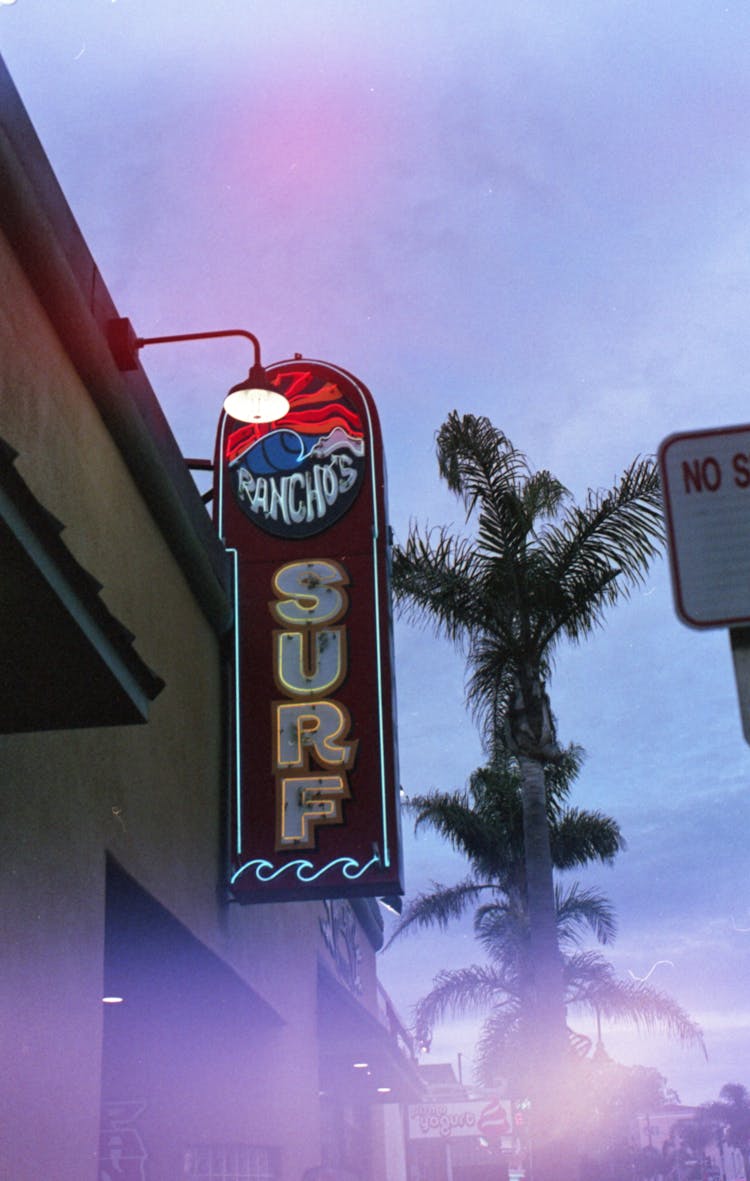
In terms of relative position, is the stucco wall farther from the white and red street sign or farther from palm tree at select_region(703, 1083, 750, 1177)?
palm tree at select_region(703, 1083, 750, 1177)

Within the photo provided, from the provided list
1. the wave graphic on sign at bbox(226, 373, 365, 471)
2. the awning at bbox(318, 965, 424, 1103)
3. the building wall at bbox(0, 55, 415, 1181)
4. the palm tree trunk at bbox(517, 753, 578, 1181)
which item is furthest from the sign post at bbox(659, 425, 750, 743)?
the awning at bbox(318, 965, 424, 1103)

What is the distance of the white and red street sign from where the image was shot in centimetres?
235

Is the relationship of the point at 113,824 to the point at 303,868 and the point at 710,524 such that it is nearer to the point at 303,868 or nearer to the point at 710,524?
the point at 303,868

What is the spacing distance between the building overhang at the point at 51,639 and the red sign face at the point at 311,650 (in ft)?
18.8

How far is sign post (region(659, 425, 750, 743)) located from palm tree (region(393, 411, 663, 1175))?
15.0m

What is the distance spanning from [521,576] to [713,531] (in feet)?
51.9

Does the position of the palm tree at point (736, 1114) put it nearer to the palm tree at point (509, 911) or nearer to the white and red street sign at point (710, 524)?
the palm tree at point (509, 911)

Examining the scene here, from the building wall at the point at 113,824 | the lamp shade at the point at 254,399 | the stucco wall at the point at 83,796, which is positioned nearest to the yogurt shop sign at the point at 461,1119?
the building wall at the point at 113,824

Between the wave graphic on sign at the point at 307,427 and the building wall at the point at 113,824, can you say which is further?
the wave graphic on sign at the point at 307,427

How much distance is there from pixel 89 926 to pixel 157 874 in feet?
5.61

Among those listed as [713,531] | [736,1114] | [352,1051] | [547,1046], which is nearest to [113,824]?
[713,531]

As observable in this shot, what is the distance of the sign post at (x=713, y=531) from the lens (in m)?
2.34

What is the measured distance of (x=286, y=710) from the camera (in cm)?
1215

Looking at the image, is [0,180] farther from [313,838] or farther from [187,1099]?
[187,1099]
